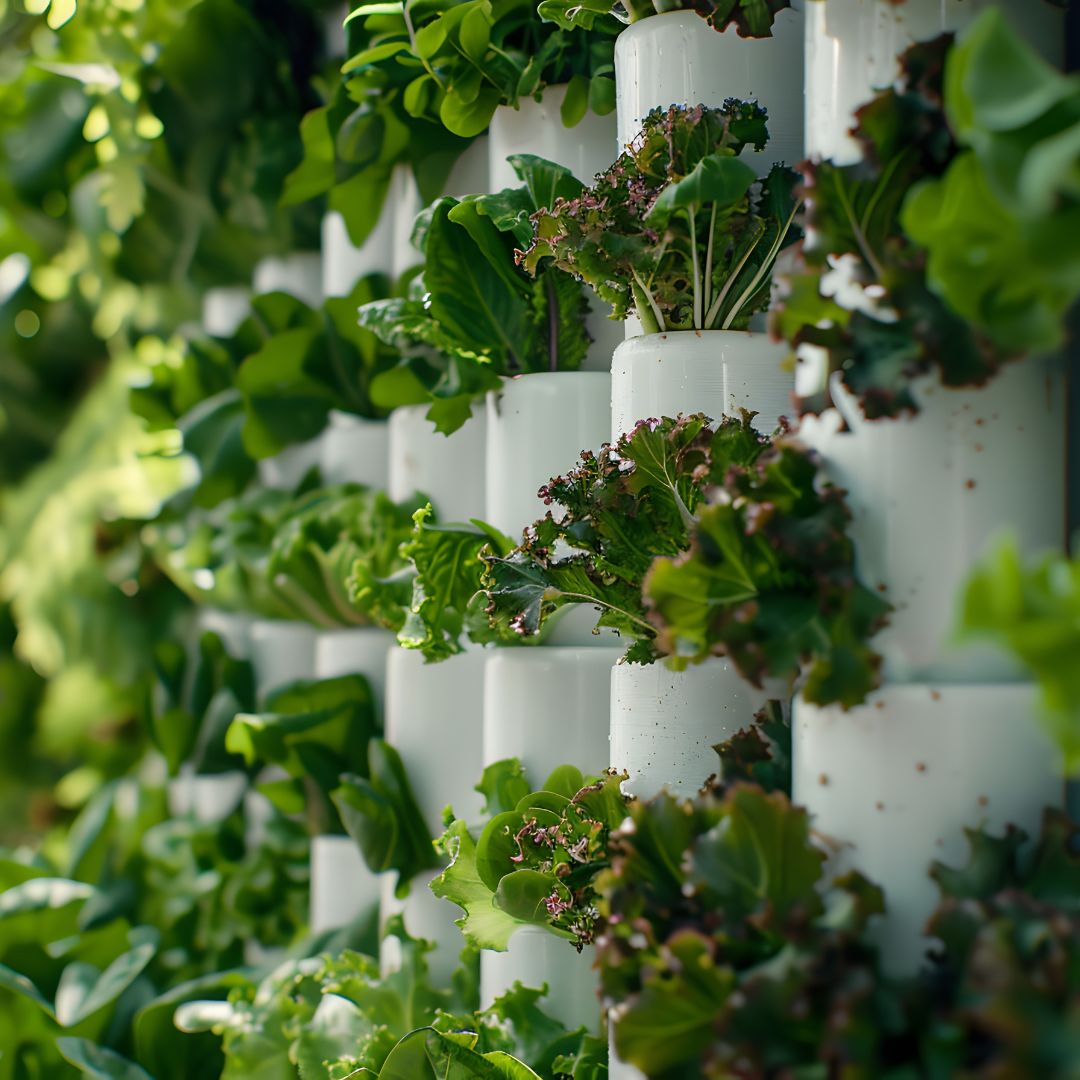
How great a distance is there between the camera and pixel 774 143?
2.57ft

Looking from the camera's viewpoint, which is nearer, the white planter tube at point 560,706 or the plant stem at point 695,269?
the plant stem at point 695,269

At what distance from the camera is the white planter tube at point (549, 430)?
0.93 meters

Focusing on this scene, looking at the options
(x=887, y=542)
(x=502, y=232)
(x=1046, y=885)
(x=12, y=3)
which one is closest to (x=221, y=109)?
(x=12, y=3)

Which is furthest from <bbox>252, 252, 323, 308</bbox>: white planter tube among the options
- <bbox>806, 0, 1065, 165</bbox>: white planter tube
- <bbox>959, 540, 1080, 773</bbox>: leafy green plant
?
<bbox>959, 540, 1080, 773</bbox>: leafy green plant

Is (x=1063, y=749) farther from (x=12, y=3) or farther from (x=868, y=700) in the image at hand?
(x=12, y=3)

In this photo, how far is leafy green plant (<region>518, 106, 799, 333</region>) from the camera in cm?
72

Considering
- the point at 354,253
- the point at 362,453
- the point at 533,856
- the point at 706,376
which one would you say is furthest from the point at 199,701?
the point at 706,376

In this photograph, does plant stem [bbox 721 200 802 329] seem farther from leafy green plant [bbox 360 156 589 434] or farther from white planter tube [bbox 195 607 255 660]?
white planter tube [bbox 195 607 255 660]

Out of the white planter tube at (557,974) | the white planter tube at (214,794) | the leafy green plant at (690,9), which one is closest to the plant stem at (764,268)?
the leafy green plant at (690,9)

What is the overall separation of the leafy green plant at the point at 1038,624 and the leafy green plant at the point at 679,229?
13.6 inches

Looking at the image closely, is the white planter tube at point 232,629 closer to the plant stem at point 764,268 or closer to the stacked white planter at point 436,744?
the stacked white planter at point 436,744

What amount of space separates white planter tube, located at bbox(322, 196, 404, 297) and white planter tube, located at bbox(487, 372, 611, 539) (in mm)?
386

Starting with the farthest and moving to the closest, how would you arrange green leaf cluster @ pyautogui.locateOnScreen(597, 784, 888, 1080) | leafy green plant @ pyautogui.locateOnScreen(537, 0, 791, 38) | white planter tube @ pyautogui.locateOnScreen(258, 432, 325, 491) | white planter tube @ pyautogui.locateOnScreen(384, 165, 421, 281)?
white planter tube @ pyautogui.locateOnScreen(258, 432, 325, 491), white planter tube @ pyautogui.locateOnScreen(384, 165, 421, 281), leafy green plant @ pyautogui.locateOnScreen(537, 0, 791, 38), green leaf cluster @ pyautogui.locateOnScreen(597, 784, 888, 1080)

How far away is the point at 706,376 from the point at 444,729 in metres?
0.43
